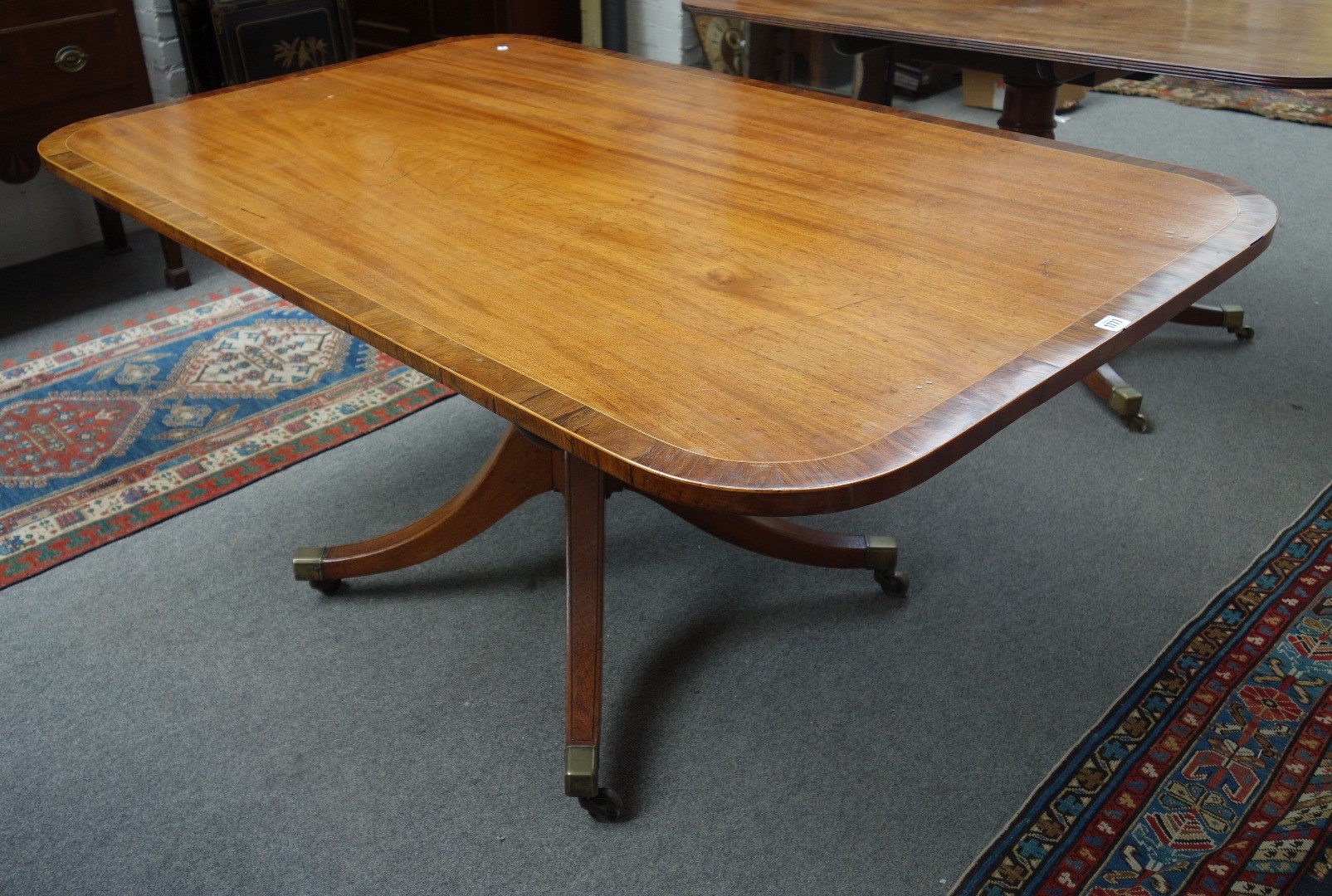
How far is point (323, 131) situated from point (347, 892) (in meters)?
1.03

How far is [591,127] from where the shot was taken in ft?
5.34

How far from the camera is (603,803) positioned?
4.43 ft

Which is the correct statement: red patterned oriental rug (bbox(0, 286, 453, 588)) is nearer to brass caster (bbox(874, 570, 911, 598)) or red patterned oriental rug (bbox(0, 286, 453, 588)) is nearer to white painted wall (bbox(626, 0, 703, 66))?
brass caster (bbox(874, 570, 911, 598))

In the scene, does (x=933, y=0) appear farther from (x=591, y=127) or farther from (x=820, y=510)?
(x=820, y=510)

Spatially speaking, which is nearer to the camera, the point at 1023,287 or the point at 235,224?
the point at 1023,287

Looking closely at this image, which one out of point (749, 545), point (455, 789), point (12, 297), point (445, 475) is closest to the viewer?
point (455, 789)

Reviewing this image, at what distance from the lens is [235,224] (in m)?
1.30

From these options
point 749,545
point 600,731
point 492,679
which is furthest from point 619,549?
point 600,731

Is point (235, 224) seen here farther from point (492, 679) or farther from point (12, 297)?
point (12, 297)

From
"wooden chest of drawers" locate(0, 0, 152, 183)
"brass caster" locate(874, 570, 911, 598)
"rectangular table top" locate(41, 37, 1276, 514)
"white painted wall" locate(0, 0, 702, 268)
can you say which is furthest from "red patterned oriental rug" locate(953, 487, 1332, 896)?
"white painted wall" locate(0, 0, 702, 268)

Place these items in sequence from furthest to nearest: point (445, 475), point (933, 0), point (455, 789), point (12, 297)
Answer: point (12, 297), point (933, 0), point (445, 475), point (455, 789)

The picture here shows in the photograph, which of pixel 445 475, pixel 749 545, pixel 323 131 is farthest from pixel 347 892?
pixel 323 131

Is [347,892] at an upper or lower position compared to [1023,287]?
lower

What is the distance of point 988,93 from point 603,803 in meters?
3.32
